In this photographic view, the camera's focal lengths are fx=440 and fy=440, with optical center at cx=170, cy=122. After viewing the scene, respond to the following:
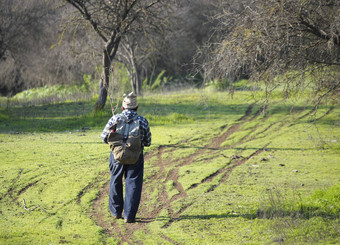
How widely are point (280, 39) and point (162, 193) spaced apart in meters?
3.71

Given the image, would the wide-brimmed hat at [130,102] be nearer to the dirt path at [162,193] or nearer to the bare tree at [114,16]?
the dirt path at [162,193]

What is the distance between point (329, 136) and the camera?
13891 mm

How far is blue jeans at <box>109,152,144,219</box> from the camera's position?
691cm

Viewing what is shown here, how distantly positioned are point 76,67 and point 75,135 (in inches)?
764

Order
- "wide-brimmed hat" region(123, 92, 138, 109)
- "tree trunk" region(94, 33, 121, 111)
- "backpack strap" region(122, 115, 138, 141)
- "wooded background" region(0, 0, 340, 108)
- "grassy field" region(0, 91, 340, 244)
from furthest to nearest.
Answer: "tree trunk" region(94, 33, 121, 111) → "wooded background" region(0, 0, 340, 108) → "wide-brimmed hat" region(123, 92, 138, 109) → "backpack strap" region(122, 115, 138, 141) → "grassy field" region(0, 91, 340, 244)

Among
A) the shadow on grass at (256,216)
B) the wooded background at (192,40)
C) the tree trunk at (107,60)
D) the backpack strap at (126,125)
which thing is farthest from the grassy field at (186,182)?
the backpack strap at (126,125)

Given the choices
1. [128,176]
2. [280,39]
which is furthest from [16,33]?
[128,176]

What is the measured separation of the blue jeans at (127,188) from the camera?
6.91 meters

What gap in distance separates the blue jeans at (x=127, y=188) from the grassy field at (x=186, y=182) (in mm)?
223

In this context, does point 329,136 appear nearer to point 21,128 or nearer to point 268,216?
point 268,216

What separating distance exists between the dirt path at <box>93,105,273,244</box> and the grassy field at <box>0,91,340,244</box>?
0.02 meters

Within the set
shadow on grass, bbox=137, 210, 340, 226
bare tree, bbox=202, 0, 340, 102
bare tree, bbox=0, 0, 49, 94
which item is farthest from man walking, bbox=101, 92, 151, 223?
bare tree, bbox=0, 0, 49, 94

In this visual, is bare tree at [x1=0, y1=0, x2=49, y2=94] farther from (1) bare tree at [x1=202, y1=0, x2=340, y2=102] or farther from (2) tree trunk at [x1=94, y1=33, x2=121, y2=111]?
(1) bare tree at [x1=202, y1=0, x2=340, y2=102]

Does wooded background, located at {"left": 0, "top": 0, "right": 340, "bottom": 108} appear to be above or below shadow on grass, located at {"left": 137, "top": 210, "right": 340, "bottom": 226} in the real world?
above
